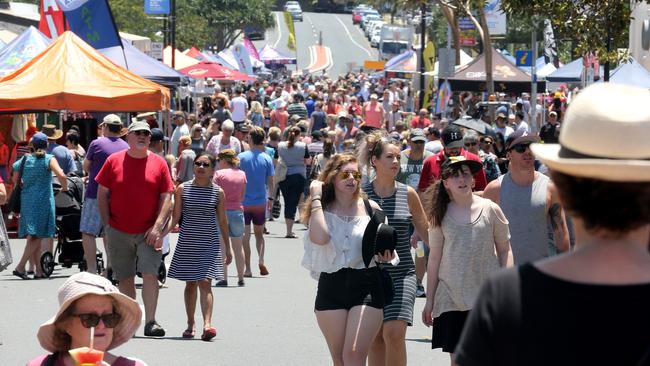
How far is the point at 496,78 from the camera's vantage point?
35.5 metres

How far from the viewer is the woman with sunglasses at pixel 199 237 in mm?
11328

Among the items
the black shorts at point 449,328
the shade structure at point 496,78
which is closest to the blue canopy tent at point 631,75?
the black shorts at point 449,328

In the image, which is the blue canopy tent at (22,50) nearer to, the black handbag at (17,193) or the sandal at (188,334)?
the black handbag at (17,193)

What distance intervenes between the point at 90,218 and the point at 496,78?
2265 centimetres

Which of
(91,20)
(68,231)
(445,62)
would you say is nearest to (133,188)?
(68,231)

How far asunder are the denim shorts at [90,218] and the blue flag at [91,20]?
8.91 meters

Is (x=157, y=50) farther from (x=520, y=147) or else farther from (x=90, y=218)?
(x=520, y=147)

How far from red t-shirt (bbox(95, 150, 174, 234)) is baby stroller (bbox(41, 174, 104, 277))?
4090mm

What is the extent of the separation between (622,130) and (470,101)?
136 ft

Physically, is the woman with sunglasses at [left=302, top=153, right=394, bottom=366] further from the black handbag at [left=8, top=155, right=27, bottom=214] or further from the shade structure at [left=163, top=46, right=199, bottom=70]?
the shade structure at [left=163, top=46, right=199, bottom=70]

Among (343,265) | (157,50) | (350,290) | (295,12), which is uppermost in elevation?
(295,12)

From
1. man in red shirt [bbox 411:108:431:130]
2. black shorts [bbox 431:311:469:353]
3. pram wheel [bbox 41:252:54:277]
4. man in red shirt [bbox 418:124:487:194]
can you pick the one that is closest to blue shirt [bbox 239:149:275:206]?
pram wheel [bbox 41:252:54:277]

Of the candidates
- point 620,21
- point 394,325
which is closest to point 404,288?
point 394,325

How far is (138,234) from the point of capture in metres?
11.1
